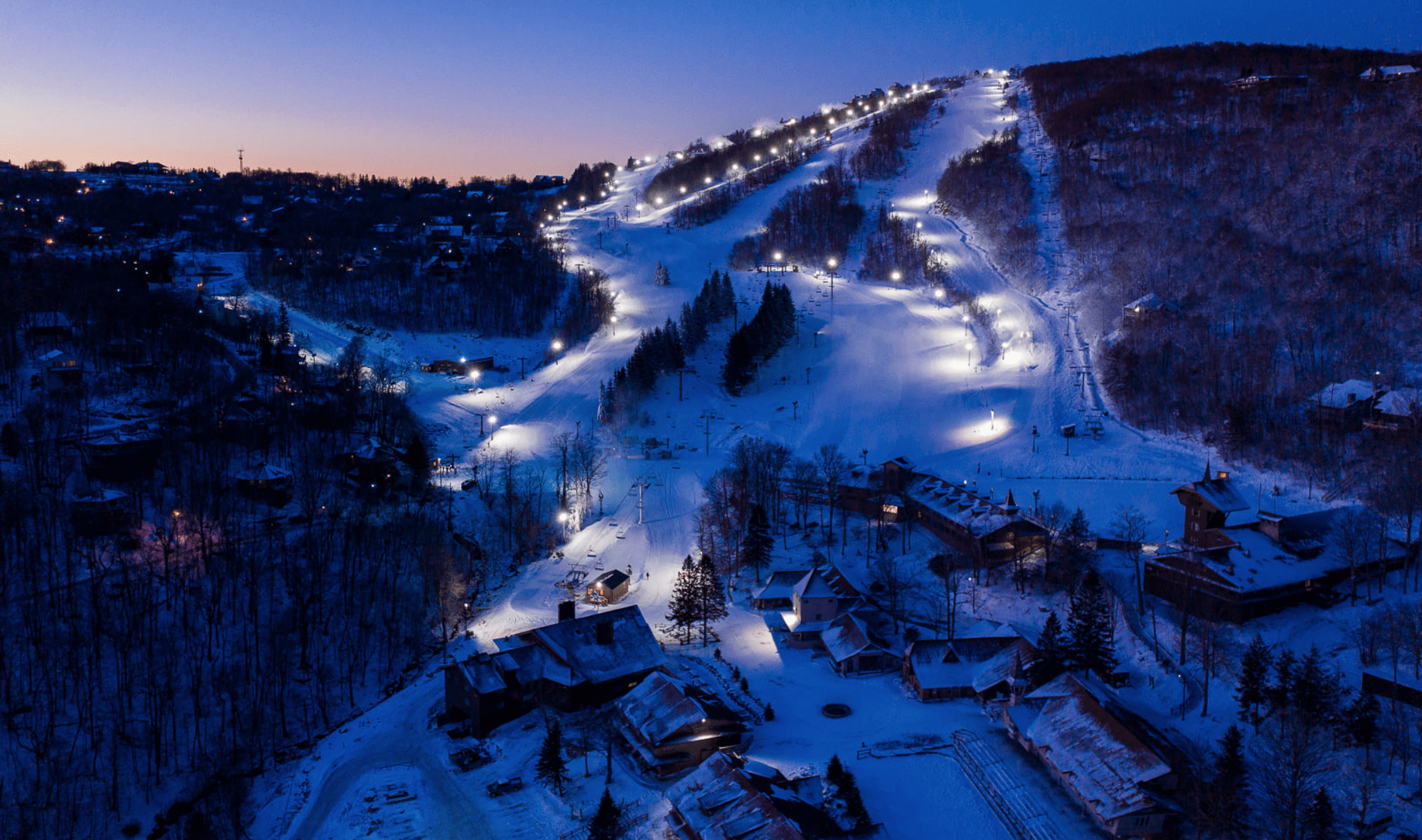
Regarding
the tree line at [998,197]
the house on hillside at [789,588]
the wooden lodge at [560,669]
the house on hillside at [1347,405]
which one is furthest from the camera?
the tree line at [998,197]

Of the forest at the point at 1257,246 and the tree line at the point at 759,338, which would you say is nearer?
→ the forest at the point at 1257,246

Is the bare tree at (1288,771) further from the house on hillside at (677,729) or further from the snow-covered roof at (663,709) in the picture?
the snow-covered roof at (663,709)

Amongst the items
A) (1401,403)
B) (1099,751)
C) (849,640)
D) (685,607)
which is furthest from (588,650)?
(1401,403)

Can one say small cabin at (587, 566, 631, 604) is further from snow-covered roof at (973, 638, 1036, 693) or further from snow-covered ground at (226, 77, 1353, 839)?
snow-covered roof at (973, 638, 1036, 693)

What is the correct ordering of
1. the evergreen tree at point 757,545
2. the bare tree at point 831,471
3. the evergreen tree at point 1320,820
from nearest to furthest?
the evergreen tree at point 1320,820 → the evergreen tree at point 757,545 → the bare tree at point 831,471

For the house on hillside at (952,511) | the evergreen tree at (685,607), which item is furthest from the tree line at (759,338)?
the evergreen tree at (685,607)

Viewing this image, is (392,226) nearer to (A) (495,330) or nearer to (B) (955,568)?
(A) (495,330)
